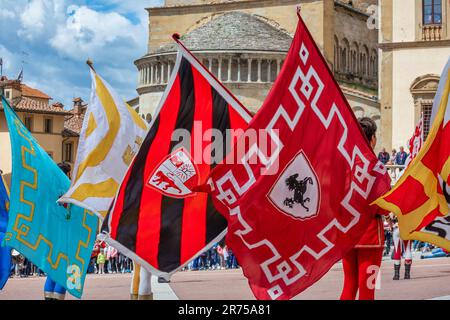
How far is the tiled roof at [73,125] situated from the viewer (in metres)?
68.7

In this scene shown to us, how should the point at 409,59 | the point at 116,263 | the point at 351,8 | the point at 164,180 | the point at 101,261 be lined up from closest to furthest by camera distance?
the point at 164,180 → the point at 101,261 → the point at 116,263 → the point at 409,59 → the point at 351,8

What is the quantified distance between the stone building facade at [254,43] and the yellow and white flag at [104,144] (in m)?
39.0

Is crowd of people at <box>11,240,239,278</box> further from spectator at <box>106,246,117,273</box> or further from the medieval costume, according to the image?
the medieval costume

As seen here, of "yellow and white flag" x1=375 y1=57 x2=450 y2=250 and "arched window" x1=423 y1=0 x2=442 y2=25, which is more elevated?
"arched window" x1=423 y1=0 x2=442 y2=25

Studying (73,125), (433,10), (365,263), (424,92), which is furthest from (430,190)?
(73,125)

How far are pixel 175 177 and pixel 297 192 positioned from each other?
2.05m

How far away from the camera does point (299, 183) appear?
8500 mm

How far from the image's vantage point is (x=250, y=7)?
217 ft

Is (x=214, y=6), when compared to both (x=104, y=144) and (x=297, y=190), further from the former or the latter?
(x=297, y=190)

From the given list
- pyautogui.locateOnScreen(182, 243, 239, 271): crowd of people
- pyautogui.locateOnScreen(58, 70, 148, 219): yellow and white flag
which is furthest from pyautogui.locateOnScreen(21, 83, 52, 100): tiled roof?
pyautogui.locateOnScreen(58, 70, 148, 219): yellow and white flag

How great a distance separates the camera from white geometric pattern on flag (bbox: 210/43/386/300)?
8.29 meters

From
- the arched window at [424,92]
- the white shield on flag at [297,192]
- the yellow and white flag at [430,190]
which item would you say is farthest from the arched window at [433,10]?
the white shield on flag at [297,192]
